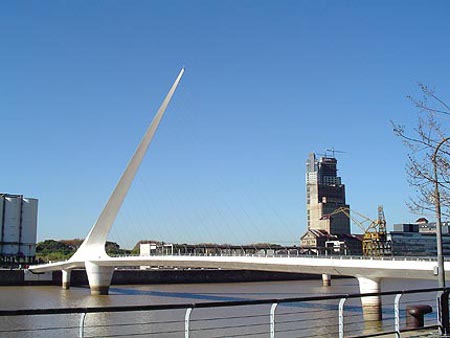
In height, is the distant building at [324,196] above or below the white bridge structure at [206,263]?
above

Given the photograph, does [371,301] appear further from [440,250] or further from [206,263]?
[440,250]

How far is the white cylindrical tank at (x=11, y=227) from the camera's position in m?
66.6

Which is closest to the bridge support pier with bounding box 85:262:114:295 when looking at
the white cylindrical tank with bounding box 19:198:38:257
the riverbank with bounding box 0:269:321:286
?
the riverbank with bounding box 0:269:321:286

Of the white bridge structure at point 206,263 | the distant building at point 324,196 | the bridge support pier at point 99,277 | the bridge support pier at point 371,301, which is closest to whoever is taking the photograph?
the bridge support pier at point 371,301

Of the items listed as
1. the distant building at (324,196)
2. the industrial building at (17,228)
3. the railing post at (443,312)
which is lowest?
the railing post at (443,312)

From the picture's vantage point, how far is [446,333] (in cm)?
617

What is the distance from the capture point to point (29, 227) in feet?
225

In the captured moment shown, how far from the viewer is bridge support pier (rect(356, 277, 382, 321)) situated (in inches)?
917

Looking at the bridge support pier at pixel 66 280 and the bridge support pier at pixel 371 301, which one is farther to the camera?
the bridge support pier at pixel 66 280

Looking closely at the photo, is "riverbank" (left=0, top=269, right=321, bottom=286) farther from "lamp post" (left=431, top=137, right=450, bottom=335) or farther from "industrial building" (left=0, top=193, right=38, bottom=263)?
"lamp post" (left=431, top=137, right=450, bottom=335)

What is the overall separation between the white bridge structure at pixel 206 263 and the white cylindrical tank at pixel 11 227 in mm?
16567

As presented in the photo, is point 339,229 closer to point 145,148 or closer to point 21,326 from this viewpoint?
point 145,148

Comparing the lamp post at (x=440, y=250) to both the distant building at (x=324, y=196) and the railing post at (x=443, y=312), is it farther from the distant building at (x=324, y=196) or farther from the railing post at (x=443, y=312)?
the distant building at (x=324, y=196)

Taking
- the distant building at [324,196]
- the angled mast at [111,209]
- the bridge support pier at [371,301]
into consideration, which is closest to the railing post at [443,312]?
the bridge support pier at [371,301]
